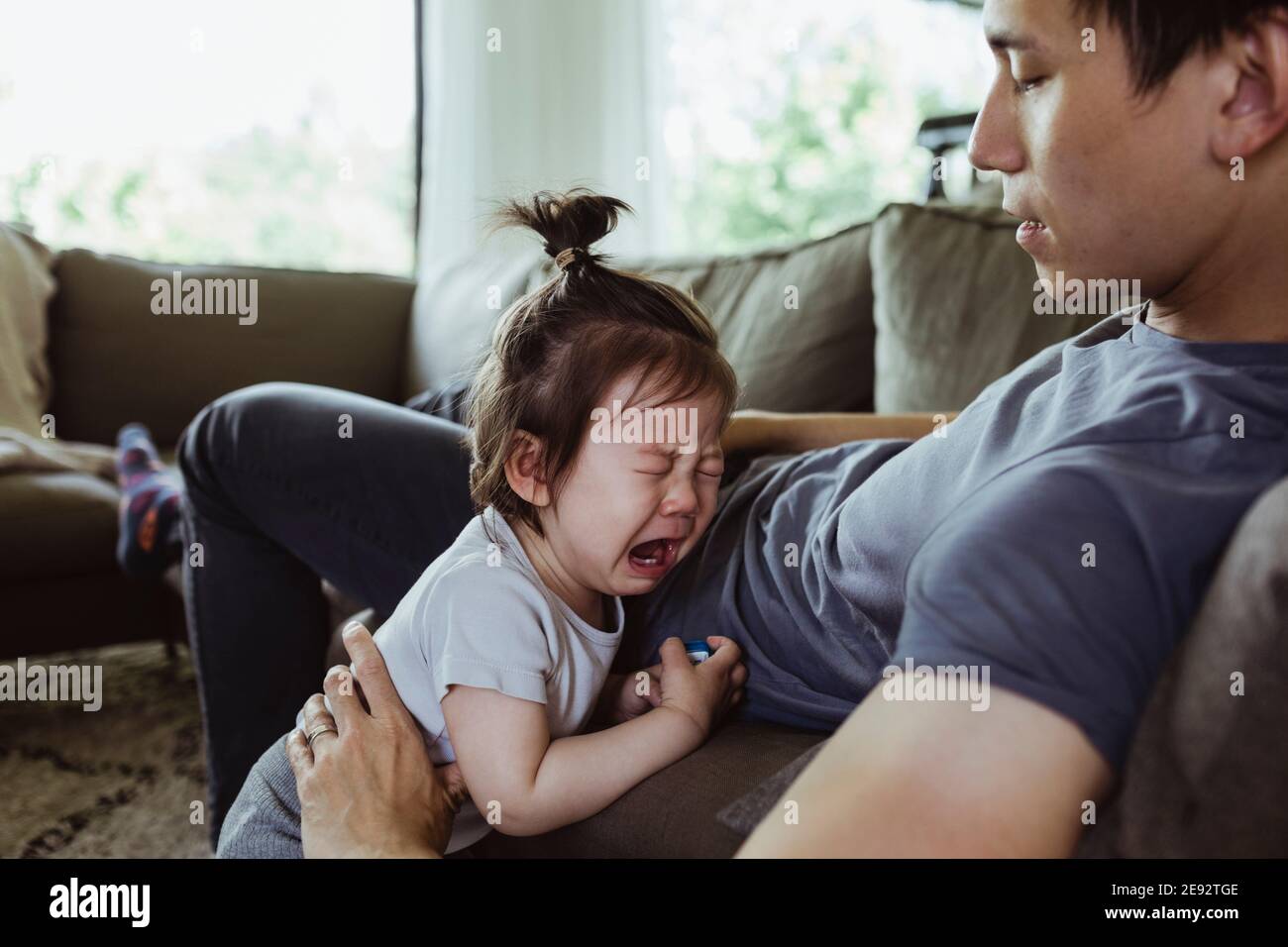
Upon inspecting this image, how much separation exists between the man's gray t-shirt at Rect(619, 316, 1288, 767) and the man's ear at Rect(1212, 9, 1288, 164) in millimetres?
133

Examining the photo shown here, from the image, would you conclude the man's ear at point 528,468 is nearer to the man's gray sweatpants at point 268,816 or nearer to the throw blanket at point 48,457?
the man's gray sweatpants at point 268,816

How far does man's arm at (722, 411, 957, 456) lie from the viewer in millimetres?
1229

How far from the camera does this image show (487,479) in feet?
3.17

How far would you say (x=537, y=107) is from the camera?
3881 millimetres

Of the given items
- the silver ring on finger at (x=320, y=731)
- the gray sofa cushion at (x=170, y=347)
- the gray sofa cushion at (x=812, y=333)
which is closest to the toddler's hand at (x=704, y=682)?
the silver ring on finger at (x=320, y=731)

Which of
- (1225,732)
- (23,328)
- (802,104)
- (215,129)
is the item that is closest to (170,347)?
(23,328)

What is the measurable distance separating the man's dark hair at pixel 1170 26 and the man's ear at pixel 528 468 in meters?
0.55

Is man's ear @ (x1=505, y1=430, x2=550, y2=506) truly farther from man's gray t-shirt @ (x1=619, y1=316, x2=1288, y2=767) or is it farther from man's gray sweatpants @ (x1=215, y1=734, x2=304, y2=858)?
man's gray sweatpants @ (x1=215, y1=734, x2=304, y2=858)

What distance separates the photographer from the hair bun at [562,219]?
105 centimetres

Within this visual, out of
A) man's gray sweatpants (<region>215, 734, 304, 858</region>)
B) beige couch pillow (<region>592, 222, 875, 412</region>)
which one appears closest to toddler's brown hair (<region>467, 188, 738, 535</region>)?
man's gray sweatpants (<region>215, 734, 304, 858</region>)

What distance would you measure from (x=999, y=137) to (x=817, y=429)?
0.53 m

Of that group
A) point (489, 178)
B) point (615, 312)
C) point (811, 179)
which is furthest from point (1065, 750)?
point (811, 179)

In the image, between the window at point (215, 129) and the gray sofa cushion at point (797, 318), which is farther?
the window at point (215, 129)
